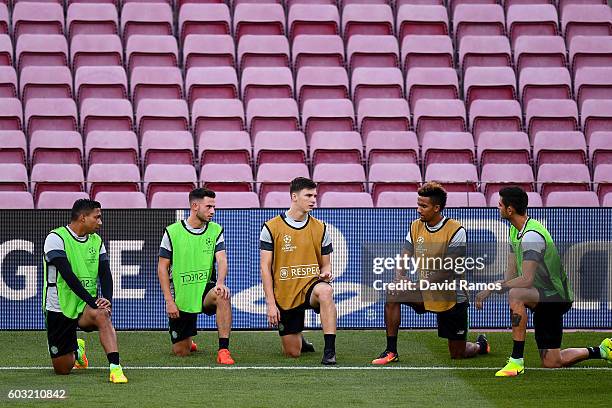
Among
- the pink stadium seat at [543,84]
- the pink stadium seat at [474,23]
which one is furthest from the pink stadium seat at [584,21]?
the pink stadium seat at [543,84]

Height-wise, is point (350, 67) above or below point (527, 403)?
above

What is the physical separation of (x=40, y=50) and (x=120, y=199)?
370 cm

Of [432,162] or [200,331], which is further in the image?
[432,162]

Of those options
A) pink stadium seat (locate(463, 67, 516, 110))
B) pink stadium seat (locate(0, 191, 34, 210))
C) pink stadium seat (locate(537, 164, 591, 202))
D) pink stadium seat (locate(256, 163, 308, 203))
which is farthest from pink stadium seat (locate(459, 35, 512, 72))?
pink stadium seat (locate(0, 191, 34, 210))

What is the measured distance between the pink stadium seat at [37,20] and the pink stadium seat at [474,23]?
5.75 meters

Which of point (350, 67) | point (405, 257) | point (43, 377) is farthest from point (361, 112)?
point (43, 377)

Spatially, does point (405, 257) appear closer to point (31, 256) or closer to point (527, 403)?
point (527, 403)

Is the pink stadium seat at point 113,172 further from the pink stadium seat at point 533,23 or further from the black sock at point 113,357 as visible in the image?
the pink stadium seat at point 533,23

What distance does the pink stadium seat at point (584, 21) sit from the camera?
55.1ft

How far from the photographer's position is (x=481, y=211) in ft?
38.9

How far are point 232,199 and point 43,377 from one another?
→ 4.60 metres

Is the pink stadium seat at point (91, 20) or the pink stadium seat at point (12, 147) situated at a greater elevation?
the pink stadium seat at point (91, 20)

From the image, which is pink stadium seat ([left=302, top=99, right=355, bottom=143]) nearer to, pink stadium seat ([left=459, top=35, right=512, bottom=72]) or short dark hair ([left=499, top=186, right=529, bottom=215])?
pink stadium seat ([left=459, top=35, right=512, bottom=72])

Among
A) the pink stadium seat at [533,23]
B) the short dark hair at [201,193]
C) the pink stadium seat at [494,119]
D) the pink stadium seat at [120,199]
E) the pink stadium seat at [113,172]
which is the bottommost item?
the short dark hair at [201,193]
